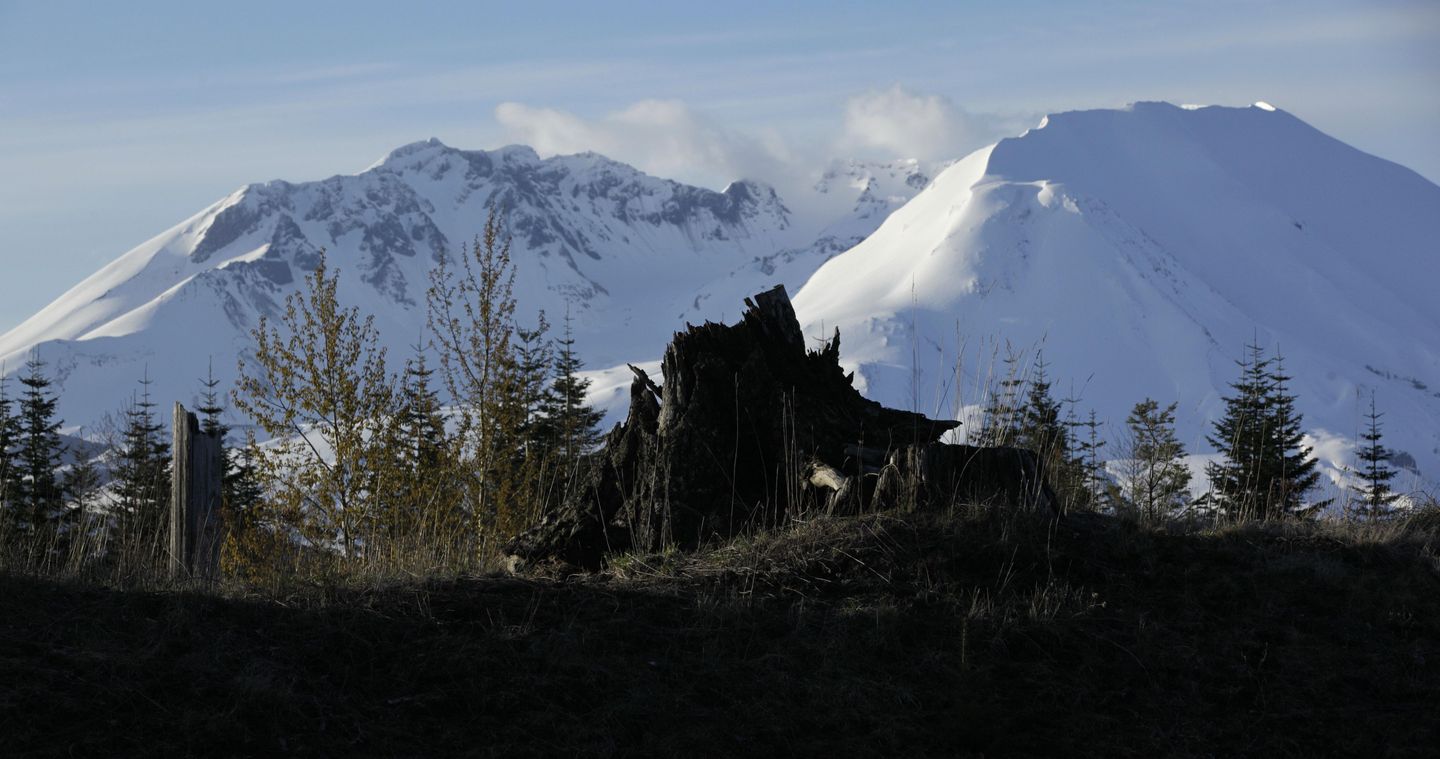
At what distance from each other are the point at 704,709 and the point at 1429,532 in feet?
17.5

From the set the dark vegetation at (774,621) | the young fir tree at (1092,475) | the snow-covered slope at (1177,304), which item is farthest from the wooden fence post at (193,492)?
the snow-covered slope at (1177,304)

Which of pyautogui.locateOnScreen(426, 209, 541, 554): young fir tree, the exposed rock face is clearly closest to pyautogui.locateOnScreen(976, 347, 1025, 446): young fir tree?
the exposed rock face

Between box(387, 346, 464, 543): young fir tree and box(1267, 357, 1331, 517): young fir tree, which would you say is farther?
box(387, 346, 464, 543): young fir tree

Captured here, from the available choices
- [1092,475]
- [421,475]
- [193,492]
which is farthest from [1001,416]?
[421,475]

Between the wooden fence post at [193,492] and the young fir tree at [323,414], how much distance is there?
6012mm

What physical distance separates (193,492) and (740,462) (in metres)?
3.93

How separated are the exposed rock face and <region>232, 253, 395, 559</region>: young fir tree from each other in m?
8.05

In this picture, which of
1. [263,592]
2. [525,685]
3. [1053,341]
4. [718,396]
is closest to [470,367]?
[718,396]

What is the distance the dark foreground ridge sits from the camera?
4.72 metres

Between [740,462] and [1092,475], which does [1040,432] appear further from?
[740,462]

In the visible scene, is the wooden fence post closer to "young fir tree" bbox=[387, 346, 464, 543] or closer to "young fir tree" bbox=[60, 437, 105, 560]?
"young fir tree" bbox=[60, 437, 105, 560]

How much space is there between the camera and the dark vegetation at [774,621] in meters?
4.80

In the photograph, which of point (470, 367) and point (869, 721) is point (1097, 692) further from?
point (470, 367)

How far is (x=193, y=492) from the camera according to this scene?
862 centimetres
